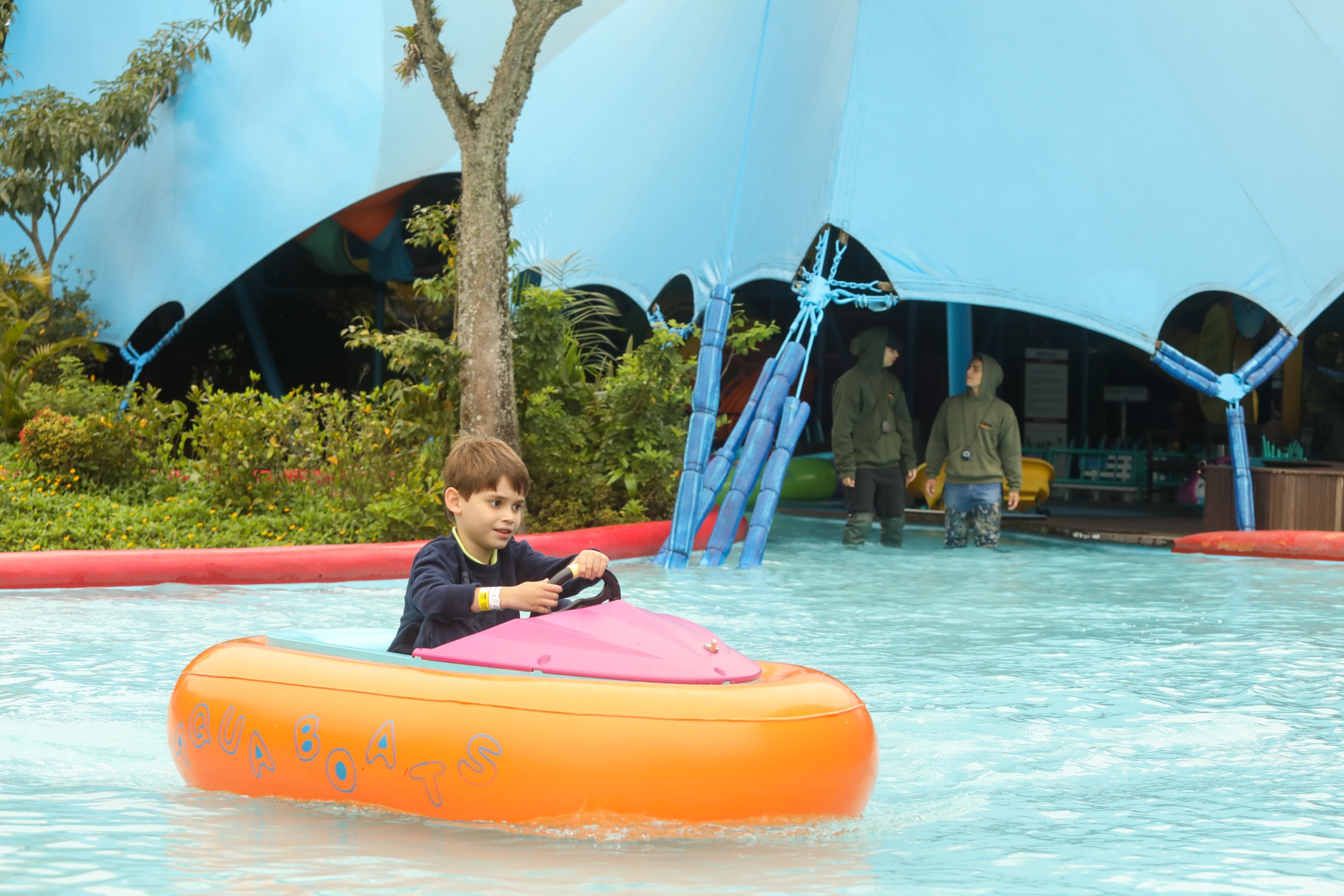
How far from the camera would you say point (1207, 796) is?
4.12 meters

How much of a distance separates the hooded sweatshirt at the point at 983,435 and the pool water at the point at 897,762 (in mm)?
2375

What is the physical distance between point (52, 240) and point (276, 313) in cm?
330

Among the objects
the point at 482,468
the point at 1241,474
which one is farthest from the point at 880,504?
the point at 482,468

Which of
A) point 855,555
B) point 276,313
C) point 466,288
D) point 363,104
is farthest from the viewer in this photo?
point 276,313

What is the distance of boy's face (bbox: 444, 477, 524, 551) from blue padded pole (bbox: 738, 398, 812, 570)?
555cm

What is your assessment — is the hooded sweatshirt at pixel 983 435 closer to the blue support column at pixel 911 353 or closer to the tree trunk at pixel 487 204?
the tree trunk at pixel 487 204

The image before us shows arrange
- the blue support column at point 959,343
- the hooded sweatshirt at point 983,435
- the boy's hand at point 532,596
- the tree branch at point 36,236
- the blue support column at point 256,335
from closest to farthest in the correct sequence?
the boy's hand at point 532,596 → the hooded sweatshirt at point 983,435 → the blue support column at point 959,343 → the tree branch at point 36,236 → the blue support column at point 256,335

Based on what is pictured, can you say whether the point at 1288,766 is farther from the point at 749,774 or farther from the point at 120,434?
the point at 120,434

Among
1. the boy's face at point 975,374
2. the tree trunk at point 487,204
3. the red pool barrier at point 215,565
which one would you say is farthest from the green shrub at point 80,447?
the boy's face at point 975,374

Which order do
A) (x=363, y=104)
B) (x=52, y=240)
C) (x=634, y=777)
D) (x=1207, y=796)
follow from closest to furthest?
1. (x=634, y=777)
2. (x=1207, y=796)
3. (x=363, y=104)
4. (x=52, y=240)

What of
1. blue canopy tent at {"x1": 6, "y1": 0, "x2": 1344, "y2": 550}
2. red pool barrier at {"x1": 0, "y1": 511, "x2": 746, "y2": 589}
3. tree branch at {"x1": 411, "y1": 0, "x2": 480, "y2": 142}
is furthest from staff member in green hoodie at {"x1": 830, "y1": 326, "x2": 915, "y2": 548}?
tree branch at {"x1": 411, "y1": 0, "x2": 480, "y2": 142}

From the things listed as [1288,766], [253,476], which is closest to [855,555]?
[253,476]

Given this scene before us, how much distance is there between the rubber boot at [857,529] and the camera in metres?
10.9

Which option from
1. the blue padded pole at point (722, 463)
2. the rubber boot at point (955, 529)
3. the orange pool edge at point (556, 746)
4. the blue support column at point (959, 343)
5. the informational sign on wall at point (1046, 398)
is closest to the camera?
the orange pool edge at point (556, 746)
